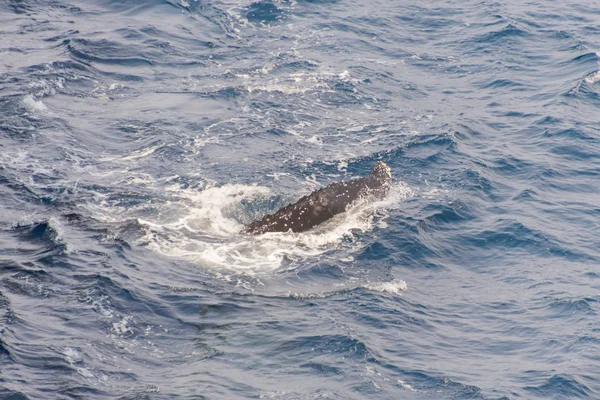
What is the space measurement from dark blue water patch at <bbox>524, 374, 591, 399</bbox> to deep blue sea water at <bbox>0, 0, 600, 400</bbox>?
7 cm

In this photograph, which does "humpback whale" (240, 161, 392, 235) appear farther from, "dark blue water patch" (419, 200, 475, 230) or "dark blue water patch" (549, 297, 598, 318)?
"dark blue water patch" (549, 297, 598, 318)

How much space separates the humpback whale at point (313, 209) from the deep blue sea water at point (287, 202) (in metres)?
0.43

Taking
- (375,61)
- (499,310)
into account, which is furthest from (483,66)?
(499,310)

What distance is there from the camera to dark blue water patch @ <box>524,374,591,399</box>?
20.5 meters

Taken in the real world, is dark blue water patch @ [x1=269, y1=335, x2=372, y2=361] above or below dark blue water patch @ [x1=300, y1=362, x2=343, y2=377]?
below

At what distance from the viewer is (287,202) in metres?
29.7

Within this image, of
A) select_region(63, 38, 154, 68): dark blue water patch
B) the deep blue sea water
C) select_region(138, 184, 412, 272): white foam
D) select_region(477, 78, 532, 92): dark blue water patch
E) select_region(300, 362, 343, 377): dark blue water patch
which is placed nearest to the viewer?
select_region(300, 362, 343, 377): dark blue water patch

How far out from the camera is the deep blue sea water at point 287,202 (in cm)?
2066

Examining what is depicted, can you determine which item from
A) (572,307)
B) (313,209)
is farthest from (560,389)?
(313,209)

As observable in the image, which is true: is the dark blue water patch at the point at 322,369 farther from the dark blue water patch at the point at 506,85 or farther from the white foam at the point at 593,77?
the white foam at the point at 593,77

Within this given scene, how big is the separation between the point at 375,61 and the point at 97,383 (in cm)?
2983

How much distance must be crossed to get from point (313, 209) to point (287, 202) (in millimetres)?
2646

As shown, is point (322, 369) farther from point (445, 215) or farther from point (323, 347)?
point (445, 215)

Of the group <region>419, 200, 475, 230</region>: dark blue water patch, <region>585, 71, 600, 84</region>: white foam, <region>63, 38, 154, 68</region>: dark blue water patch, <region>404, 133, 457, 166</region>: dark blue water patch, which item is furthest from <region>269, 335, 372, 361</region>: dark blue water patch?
<region>585, 71, 600, 84</region>: white foam
